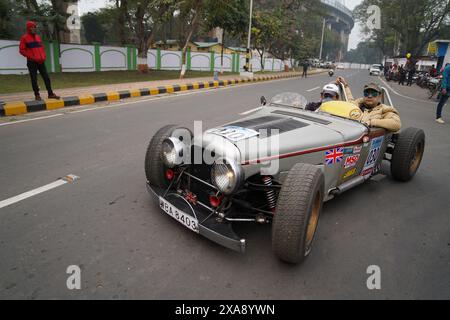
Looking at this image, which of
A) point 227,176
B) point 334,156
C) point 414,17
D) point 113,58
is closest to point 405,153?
point 334,156

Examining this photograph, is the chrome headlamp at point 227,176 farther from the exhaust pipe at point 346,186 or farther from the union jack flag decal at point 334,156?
the exhaust pipe at point 346,186

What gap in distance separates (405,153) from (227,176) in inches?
115

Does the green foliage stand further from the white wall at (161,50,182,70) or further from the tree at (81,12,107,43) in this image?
the white wall at (161,50,182,70)

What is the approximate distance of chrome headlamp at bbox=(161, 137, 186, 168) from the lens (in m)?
3.01

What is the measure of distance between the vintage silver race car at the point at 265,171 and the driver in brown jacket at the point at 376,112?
0.44 ft

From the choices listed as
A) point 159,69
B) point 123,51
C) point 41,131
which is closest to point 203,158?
point 41,131

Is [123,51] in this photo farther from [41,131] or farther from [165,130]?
[165,130]

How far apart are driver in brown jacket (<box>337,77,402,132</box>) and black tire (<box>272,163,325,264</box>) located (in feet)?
5.82

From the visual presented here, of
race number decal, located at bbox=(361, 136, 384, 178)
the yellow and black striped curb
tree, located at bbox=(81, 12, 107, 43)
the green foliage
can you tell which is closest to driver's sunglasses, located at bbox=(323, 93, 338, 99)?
race number decal, located at bbox=(361, 136, 384, 178)

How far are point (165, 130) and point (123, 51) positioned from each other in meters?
20.2

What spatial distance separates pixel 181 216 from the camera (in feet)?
9.09

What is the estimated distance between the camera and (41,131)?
6219mm

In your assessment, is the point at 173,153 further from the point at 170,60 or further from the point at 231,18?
the point at 170,60

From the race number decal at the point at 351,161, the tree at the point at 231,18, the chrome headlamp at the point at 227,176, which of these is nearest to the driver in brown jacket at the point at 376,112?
the race number decal at the point at 351,161
